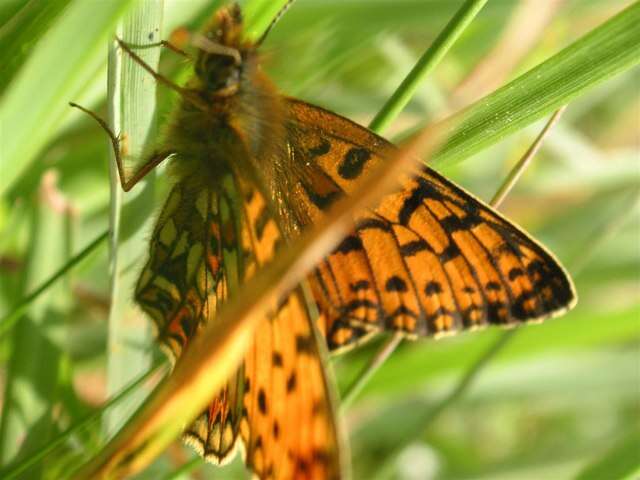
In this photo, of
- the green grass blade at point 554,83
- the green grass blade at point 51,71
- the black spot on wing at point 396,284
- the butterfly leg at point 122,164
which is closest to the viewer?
the green grass blade at point 51,71

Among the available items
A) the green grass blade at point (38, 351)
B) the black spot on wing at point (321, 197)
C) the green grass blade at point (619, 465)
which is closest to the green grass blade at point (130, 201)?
the green grass blade at point (38, 351)

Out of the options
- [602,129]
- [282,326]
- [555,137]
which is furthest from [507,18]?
[282,326]

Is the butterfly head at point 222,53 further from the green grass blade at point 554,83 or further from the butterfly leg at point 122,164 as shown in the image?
the green grass blade at point 554,83

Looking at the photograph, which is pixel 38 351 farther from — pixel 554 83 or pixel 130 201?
pixel 554 83

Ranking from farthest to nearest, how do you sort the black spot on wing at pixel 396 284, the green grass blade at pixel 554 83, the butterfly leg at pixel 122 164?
the black spot on wing at pixel 396 284 < the butterfly leg at pixel 122 164 < the green grass blade at pixel 554 83

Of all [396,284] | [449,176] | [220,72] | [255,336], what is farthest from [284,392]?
[449,176]

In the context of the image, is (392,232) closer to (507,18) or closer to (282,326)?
(282,326)
